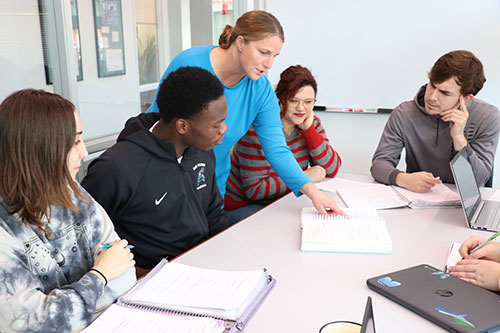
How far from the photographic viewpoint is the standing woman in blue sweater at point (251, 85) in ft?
5.62

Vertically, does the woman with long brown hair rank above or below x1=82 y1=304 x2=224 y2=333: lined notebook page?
above

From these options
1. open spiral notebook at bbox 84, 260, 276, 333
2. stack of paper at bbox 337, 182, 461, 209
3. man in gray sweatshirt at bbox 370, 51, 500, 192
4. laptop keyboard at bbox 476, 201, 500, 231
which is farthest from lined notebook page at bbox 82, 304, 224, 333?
man in gray sweatshirt at bbox 370, 51, 500, 192

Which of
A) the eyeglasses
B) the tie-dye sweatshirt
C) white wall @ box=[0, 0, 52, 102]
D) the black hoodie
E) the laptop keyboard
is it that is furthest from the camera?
the eyeglasses

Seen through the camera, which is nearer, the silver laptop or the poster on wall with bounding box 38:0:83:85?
the silver laptop

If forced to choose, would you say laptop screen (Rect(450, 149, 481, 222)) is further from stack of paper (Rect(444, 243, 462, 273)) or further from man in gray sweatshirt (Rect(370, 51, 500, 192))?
stack of paper (Rect(444, 243, 462, 273))

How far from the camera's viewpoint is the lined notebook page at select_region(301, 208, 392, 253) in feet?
4.51

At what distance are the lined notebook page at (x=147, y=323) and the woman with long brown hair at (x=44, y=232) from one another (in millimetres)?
31

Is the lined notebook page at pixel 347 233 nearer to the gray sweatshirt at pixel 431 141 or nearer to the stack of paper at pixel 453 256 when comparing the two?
the stack of paper at pixel 453 256

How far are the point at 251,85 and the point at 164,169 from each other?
1.99 ft

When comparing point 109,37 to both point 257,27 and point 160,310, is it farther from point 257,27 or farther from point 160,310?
point 160,310

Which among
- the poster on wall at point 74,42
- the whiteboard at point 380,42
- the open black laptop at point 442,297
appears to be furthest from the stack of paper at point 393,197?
the whiteboard at point 380,42

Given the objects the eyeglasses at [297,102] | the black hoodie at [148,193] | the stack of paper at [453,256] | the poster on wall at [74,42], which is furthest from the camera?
the eyeglasses at [297,102]

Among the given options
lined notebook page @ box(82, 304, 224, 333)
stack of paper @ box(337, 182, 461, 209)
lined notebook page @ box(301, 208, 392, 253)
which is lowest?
stack of paper @ box(337, 182, 461, 209)

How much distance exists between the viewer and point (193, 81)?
4.83ft
